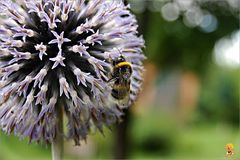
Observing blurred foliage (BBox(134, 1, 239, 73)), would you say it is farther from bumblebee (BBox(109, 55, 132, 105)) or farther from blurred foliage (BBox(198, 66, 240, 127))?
Answer: blurred foliage (BBox(198, 66, 240, 127))

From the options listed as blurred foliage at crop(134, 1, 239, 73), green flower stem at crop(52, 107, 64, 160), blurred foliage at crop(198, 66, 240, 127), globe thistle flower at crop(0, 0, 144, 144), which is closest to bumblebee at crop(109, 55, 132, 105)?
globe thistle flower at crop(0, 0, 144, 144)

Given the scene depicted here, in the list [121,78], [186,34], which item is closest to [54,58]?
[121,78]

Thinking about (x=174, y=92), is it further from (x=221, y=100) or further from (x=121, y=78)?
(x=121, y=78)

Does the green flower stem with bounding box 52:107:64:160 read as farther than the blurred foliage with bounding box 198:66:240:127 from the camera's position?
No

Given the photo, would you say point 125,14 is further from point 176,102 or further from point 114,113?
point 176,102

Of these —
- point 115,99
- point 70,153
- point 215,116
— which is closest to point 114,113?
point 115,99

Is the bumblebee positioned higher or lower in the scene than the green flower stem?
higher
